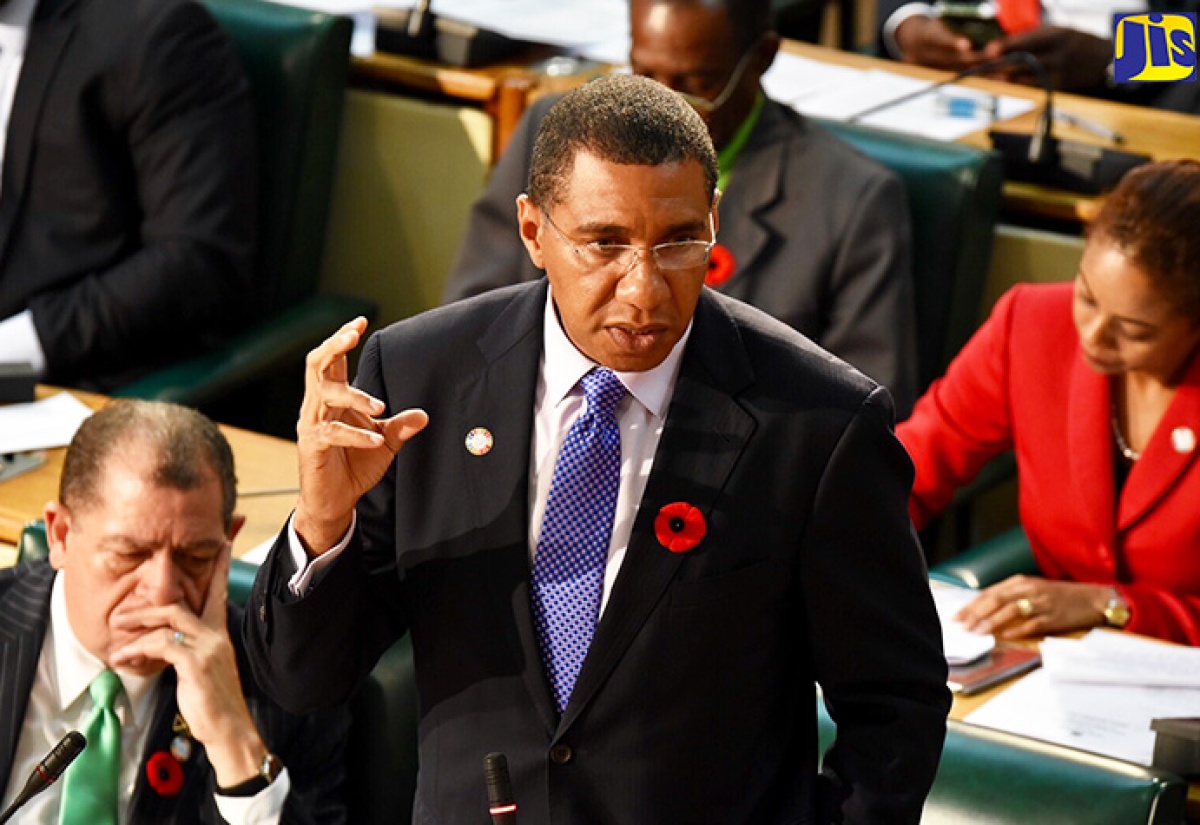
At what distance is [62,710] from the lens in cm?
242

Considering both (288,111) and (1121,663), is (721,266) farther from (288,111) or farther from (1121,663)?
(1121,663)

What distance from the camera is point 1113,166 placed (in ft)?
11.9

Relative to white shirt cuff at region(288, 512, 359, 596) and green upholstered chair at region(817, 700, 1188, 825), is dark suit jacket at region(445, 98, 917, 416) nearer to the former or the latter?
green upholstered chair at region(817, 700, 1188, 825)

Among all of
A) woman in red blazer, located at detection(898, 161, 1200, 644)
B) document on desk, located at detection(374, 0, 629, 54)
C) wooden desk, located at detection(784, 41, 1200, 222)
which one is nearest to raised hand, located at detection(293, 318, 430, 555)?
woman in red blazer, located at detection(898, 161, 1200, 644)

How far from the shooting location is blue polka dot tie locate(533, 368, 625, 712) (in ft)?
5.45

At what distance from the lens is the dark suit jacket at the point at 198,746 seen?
2.31 m

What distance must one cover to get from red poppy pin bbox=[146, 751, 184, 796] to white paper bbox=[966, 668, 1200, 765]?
933 mm

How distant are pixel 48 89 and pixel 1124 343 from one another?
1890 millimetres

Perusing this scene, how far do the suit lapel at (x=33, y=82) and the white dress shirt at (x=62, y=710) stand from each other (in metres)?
1.34

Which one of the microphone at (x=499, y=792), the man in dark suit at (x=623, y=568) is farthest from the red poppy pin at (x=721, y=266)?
the microphone at (x=499, y=792)

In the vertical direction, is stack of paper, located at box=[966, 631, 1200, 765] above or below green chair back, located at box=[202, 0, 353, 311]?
below

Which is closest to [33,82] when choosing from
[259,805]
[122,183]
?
[122,183]

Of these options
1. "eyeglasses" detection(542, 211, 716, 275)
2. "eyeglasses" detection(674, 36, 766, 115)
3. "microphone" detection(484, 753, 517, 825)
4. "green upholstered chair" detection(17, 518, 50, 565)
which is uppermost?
"eyeglasses" detection(542, 211, 716, 275)

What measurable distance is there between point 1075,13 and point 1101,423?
2310mm
